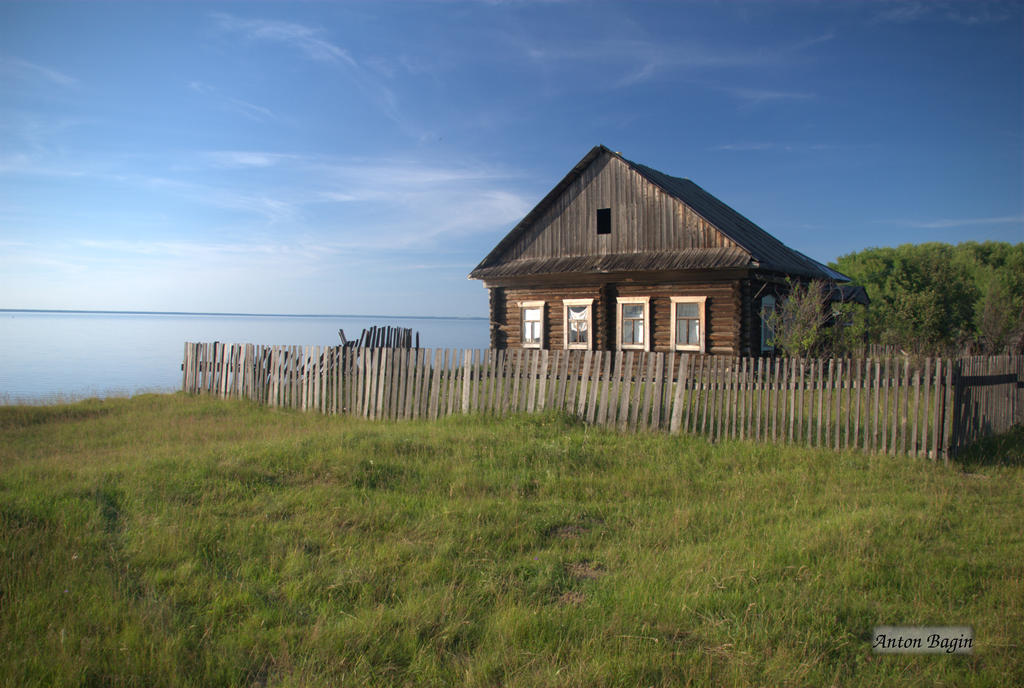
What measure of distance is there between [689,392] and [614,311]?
1047 centimetres

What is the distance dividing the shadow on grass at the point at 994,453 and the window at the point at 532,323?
1367 cm

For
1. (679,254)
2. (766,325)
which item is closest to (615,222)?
(679,254)

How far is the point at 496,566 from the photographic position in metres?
5.01

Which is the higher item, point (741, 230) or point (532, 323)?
point (741, 230)

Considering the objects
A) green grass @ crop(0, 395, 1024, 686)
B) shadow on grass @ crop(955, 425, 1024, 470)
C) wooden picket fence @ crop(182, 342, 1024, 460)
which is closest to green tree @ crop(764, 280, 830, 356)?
wooden picket fence @ crop(182, 342, 1024, 460)

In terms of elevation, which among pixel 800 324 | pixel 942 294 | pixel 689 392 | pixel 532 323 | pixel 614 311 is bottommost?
pixel 689 392

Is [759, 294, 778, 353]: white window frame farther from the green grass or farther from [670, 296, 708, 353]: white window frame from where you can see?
the green grass

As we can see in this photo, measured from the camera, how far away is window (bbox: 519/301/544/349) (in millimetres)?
21750

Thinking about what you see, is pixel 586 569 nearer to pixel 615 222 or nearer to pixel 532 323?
pixel 615 222

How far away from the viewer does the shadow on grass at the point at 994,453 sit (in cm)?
861

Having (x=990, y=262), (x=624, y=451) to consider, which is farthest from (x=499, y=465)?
(x=990, y=262)

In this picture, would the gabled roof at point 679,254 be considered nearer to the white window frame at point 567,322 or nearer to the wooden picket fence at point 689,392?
the white window frame at point 567,322

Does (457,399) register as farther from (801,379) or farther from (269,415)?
(801,379)

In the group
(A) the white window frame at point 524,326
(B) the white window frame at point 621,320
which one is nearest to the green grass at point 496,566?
(B) the white window frame at point 621,320
